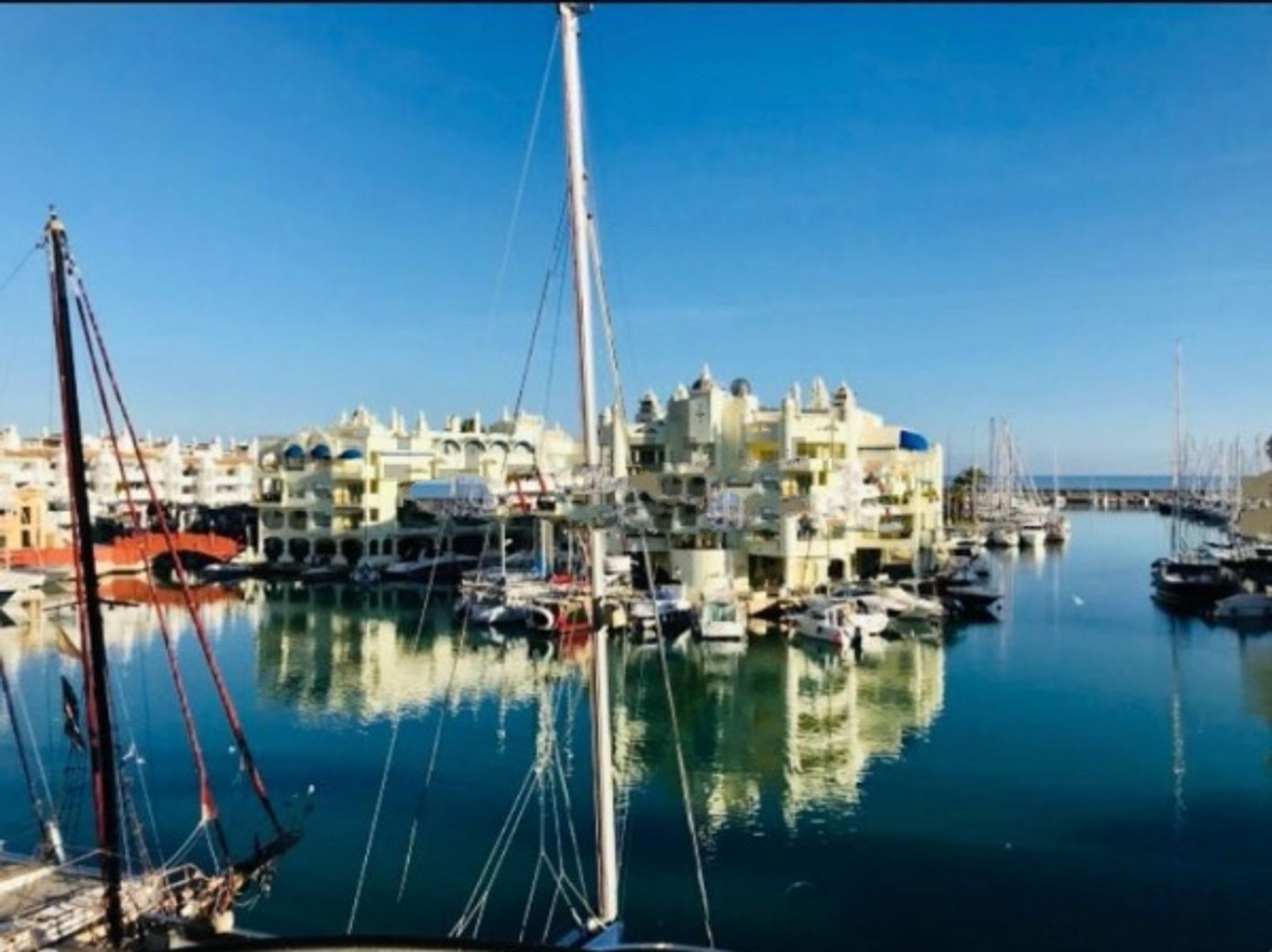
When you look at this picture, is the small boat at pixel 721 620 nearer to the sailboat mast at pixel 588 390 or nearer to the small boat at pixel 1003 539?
the sailboat mast at pixel 588 390

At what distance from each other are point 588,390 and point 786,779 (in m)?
13.7

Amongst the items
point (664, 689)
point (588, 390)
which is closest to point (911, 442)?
point (664, 689)

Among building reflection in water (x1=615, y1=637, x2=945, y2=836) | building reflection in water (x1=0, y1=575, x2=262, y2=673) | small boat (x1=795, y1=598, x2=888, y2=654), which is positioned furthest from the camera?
building reflection in water (x1=0, y1=575, x2=262, y2=673)

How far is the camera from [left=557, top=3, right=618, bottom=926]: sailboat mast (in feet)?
33.0

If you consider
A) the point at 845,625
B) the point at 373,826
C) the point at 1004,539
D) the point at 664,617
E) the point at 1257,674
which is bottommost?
the point at 373,826

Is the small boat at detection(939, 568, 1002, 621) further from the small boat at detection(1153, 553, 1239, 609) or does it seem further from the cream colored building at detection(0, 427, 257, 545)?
the cream colored building at detection(0, 427, 257, 545)

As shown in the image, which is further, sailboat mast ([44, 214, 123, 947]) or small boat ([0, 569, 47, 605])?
small boat ([0, 569, 47, 605])

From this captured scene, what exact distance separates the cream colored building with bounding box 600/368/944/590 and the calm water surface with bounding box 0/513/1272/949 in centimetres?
871

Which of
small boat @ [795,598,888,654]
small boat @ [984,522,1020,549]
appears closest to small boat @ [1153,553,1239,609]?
small boat @ [795,598,888,654]

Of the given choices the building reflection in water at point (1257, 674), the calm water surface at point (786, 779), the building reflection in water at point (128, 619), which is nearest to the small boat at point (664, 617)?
the calm water surface at point (786, 779)

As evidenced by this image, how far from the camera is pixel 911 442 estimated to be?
5769cm

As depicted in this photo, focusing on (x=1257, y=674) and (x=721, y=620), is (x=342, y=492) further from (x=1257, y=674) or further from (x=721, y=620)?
(x=1257, y=674)

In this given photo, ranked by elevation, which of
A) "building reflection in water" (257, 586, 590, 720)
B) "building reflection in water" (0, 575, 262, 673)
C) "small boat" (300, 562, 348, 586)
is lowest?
"building reflection in water" (257, 586, 590, 720)

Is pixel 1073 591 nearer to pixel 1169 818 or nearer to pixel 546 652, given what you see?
pixel 546 652
